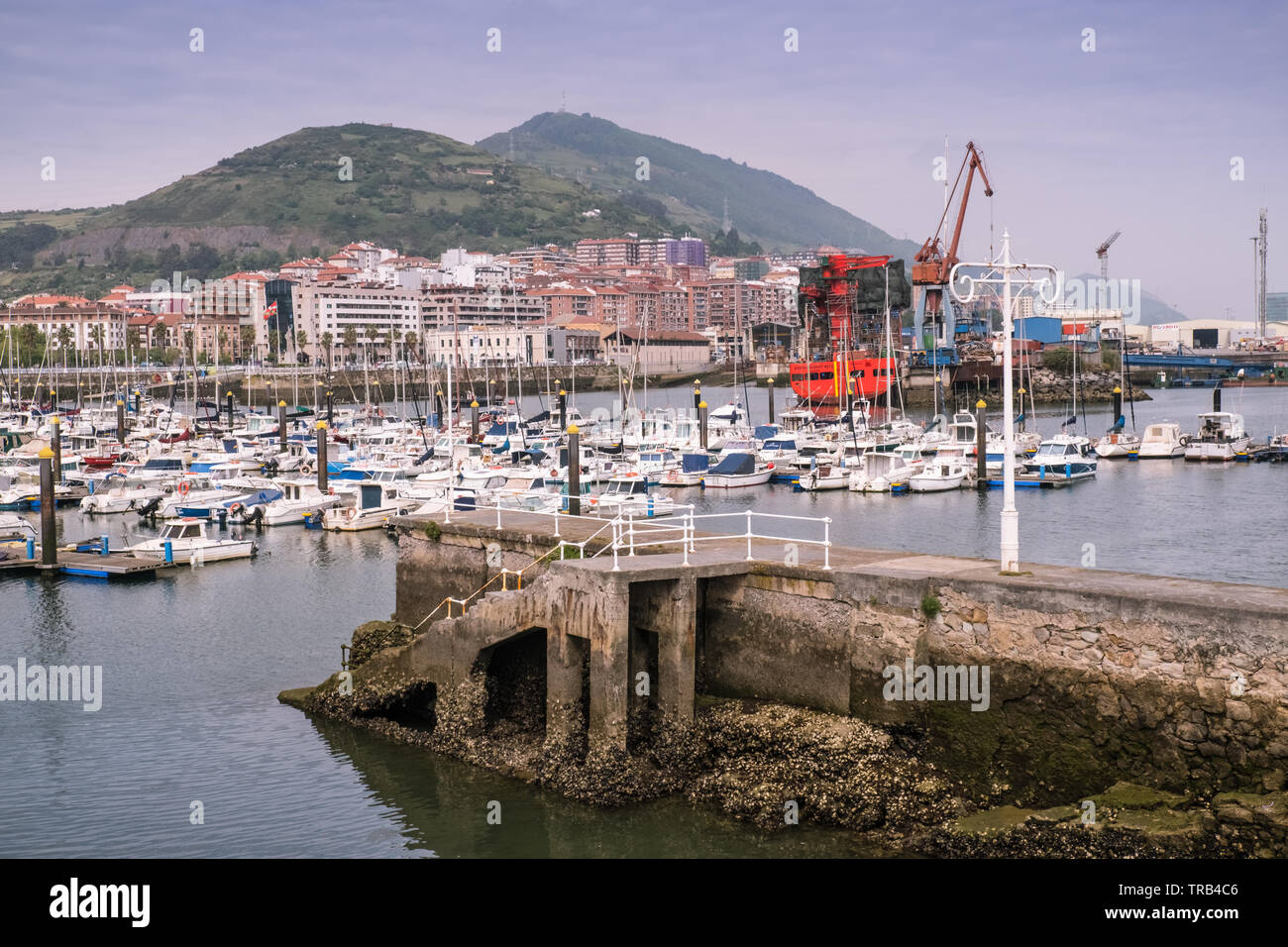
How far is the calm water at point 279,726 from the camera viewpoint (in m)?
17.1

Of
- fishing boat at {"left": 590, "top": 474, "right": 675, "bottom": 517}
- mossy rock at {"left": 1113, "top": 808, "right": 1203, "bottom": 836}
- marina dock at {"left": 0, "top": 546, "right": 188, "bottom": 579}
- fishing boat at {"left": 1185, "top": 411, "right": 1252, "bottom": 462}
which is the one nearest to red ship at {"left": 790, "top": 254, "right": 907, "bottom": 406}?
fishing boat at {"left": 1185, "top": 411, "right": 1252, "bottom": 462}

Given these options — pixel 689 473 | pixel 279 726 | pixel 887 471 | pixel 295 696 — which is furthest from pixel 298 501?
pixel 279 726

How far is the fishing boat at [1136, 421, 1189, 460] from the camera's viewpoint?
68.1 m

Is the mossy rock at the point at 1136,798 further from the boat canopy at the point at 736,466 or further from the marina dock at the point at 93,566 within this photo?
the boat canopy at the point at 736,466

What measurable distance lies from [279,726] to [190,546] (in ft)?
67.7

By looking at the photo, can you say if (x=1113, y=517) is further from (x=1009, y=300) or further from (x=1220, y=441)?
(x=1009, y=300)

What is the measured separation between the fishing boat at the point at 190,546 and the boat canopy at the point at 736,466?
26.0 m

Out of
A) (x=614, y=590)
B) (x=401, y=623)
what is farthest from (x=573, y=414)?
(x=614, y=590)

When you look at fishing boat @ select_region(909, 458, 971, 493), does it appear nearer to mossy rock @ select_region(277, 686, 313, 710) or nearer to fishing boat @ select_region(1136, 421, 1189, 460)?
fishing boat @ select_region(1136, 421, 1189, 460)

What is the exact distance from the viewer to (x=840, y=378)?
10175 centimetres

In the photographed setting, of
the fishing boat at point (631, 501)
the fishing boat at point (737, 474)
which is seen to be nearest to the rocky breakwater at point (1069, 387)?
the fishing boat at point (737, 474)

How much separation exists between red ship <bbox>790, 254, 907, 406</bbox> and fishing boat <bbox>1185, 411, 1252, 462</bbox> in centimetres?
3181
